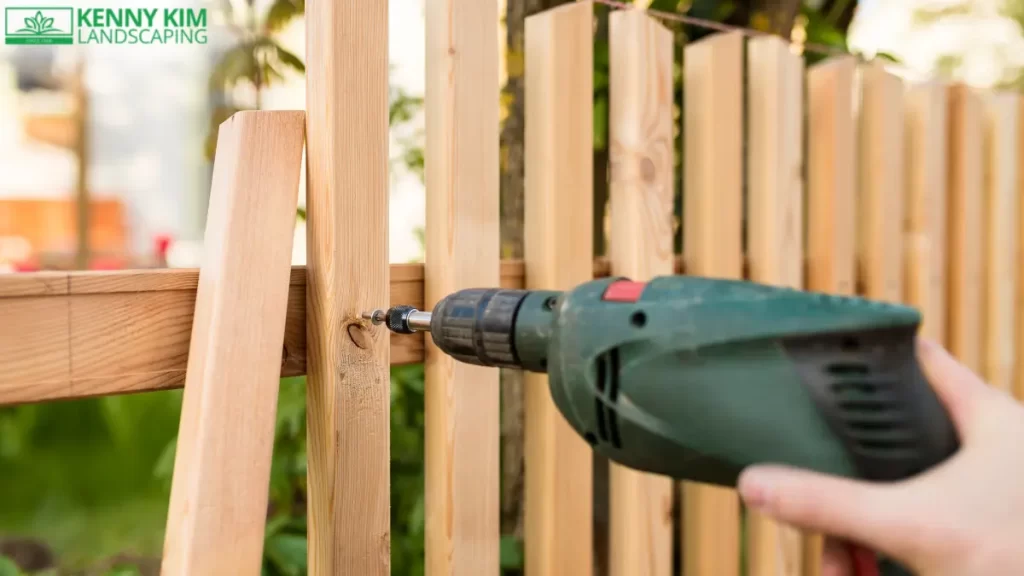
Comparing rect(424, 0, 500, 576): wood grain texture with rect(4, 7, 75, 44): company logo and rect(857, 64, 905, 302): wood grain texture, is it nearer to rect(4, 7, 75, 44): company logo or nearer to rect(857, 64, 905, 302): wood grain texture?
rect(4, 7, 75, 44): company logo

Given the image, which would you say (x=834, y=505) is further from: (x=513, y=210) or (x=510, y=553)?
(x=513, y=210)

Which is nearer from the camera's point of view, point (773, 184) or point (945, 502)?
point (945, 502)

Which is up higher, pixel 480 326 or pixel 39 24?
pixel 39 24

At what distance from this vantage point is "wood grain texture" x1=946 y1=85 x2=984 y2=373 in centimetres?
211

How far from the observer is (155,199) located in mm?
2559

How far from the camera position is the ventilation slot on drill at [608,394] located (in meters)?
0.75

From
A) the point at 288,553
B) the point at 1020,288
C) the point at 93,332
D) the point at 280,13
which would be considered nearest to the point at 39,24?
the point at 93,332

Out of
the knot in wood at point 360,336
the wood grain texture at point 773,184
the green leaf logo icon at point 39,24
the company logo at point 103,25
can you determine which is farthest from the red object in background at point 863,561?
the green leaf logo icon at point 39,24

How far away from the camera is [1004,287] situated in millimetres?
2234

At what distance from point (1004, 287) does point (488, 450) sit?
5.75ft

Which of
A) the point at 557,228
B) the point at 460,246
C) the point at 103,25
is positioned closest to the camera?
the point at 460,246

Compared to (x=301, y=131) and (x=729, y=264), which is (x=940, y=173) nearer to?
(x=729, y=264)

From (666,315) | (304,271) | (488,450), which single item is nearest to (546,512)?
(488,450)

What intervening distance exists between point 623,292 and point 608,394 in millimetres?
95
